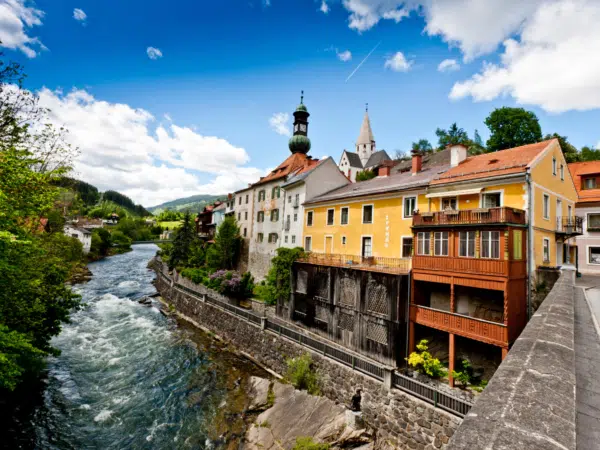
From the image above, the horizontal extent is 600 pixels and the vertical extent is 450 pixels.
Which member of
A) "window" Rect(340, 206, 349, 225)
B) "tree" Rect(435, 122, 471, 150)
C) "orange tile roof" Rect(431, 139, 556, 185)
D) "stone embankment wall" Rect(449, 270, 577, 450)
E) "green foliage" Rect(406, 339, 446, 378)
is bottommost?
"green foliage" Rect(406, 339, 446, 378)

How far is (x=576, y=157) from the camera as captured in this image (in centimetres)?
4366

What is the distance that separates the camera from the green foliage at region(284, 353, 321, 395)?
1620 cm

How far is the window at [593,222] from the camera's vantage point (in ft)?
83.4

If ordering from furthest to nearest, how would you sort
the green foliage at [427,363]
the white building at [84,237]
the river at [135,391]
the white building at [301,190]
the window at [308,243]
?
1. the white building at [84,237]
2. the white building at [301,190]
3. the window at [308,243]
4. the green foliage at [427,363]
5. the river at [135,391]

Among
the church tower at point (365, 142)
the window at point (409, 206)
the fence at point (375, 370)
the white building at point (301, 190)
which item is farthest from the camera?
the church tower at point (365, 142)

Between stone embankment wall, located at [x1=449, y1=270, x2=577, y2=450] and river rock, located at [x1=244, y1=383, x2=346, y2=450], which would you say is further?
river rock, located at [x1=244, y1=383, x2=346, y2=450]

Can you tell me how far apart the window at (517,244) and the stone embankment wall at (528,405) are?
11428 millimetres

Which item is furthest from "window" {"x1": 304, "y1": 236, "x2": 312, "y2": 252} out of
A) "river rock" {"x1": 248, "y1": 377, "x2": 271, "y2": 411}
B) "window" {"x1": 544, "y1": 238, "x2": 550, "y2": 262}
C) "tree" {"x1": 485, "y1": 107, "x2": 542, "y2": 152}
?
"tree" {"x1": 485, "y1": 107, "x2": 542, "y2": 152}

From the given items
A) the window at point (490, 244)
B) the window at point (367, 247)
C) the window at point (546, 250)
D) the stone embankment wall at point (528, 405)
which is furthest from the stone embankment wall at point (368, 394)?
the window at point (546, 250)

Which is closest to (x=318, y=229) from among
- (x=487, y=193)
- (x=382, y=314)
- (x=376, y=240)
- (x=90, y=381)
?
(x=376, y=240)

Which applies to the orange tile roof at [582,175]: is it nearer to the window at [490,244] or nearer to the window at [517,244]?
the window at [517,244]

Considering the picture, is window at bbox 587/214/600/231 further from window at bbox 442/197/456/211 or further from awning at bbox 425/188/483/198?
awning at bbox 425/188/483/198

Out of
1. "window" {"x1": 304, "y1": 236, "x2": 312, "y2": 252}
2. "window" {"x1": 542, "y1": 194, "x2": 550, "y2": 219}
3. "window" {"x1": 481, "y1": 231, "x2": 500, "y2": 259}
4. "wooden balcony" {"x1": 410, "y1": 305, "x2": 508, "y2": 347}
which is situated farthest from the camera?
"window" {"x1": 304, "y1": 236, "x2": 312, "y2": 252}

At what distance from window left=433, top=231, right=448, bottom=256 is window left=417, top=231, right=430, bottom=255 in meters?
0.42
